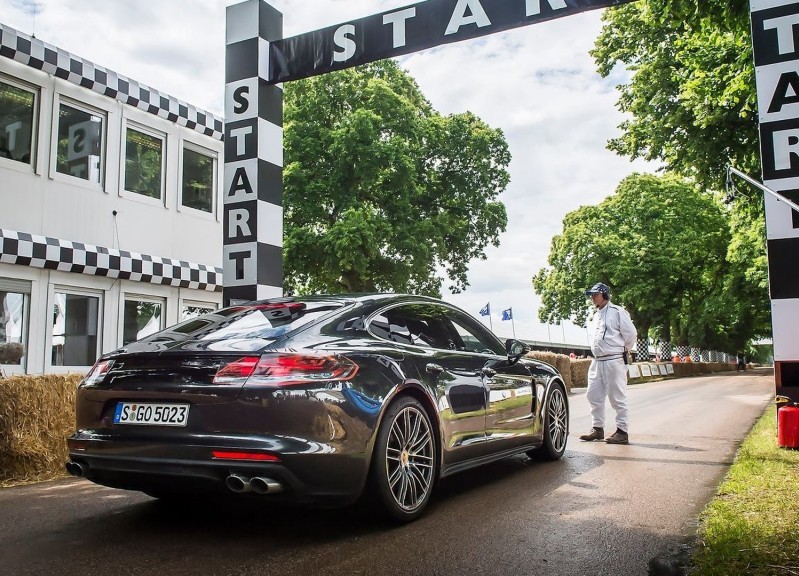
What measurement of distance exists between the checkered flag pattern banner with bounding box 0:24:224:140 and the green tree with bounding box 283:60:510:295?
35.7ft

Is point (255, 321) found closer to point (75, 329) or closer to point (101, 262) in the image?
point (101, 262)

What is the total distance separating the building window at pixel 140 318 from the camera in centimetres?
1426

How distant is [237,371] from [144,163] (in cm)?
1188

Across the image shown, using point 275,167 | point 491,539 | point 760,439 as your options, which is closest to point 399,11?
point 275,167

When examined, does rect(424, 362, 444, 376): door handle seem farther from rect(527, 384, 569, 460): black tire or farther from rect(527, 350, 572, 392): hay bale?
rect(527, 350, 572, 392): hay bale

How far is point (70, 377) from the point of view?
743cm

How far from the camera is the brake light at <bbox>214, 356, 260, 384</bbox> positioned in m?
4.14

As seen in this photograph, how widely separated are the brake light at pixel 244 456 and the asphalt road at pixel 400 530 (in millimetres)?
506

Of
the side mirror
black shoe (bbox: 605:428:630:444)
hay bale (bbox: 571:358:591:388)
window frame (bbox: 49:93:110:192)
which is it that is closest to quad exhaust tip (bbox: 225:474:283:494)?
the side mirror

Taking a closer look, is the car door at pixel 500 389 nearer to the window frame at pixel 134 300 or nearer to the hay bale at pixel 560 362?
the window frame at pixel 134 300

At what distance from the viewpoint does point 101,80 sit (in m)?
13.3

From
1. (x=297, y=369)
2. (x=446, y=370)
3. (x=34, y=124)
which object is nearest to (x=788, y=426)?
(x=446, y=370)

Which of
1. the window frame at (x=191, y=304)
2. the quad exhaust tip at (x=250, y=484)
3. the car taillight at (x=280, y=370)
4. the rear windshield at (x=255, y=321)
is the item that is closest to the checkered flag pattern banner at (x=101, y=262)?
the window frame at (x=191, y=304)

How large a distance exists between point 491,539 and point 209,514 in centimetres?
191
